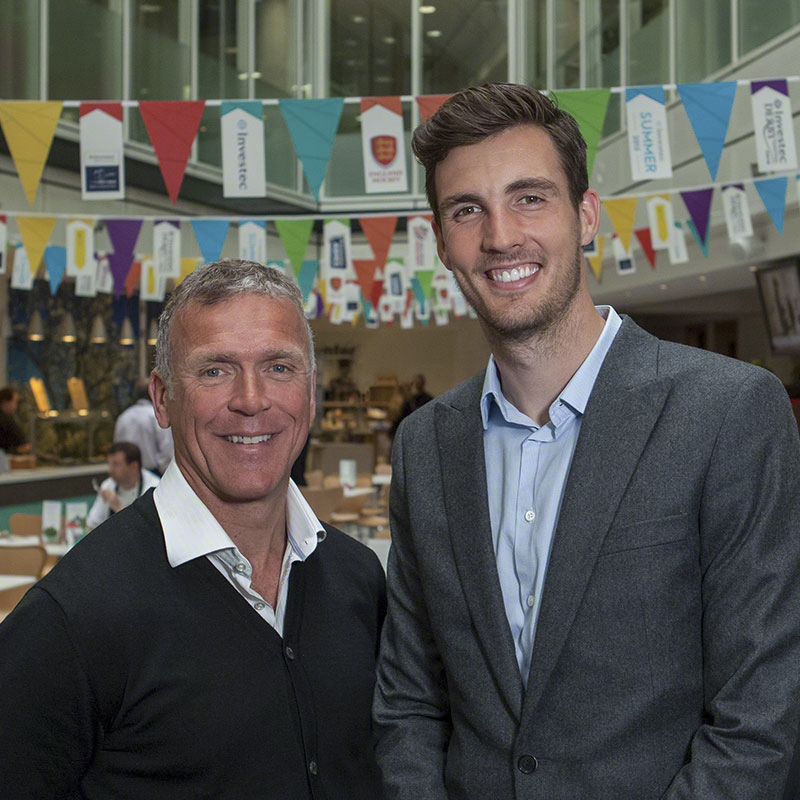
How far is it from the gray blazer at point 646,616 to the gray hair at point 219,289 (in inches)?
16.6

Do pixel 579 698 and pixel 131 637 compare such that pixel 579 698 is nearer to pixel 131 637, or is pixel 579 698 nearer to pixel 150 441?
pixel 131 637

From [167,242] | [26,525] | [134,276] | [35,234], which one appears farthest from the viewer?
[134,276]

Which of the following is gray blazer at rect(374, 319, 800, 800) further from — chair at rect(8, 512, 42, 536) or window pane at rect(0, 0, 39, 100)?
window pane at rect(0, 0, 39, 100)

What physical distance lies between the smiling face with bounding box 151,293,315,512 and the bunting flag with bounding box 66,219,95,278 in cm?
716

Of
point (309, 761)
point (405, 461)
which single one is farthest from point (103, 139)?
point (309, 761)

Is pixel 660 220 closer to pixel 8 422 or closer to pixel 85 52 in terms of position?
pixel 85 52

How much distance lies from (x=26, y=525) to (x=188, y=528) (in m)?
6.15

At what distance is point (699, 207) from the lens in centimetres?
711

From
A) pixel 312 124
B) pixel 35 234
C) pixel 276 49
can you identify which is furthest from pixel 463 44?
pixel 312 124

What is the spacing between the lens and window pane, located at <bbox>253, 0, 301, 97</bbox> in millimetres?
13562

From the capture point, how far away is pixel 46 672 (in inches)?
50.6

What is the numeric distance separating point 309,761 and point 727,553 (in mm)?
659

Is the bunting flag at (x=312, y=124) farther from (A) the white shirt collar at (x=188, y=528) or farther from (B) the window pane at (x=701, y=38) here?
(B) the window pane at (x=701, y=38)

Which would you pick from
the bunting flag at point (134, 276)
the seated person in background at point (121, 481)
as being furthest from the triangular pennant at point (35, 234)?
the bunting flag at point (134, 276)
